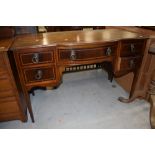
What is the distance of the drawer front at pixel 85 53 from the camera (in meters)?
1.21

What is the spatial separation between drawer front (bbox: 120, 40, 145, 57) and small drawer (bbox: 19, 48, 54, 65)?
2.16 feet

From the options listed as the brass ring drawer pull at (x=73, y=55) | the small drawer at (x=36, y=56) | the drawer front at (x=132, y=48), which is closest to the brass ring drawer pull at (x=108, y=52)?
the drawer front at (x=132, y=48)

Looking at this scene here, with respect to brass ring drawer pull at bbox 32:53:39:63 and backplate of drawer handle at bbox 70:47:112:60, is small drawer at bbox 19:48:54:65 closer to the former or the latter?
brass ring drawer pull at bbox 32:53:39:63

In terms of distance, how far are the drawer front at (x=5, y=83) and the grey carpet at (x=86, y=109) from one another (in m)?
0.46

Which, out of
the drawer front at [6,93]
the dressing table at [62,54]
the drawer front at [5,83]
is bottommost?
the drawer front at [6,93]

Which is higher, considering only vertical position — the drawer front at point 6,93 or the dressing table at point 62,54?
the dressing table at point 62,54

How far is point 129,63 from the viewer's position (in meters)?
1.46

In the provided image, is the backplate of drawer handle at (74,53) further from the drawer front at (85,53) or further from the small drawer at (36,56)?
the small drawer at (36,56)

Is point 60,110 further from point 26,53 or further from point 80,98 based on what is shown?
point 26,53

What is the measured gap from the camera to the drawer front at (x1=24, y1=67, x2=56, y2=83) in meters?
1.22

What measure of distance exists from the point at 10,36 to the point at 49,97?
875 mm

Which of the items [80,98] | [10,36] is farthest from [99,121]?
[10,36]

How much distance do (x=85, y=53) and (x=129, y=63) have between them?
50 cm

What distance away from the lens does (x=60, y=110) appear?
67.0 inches
